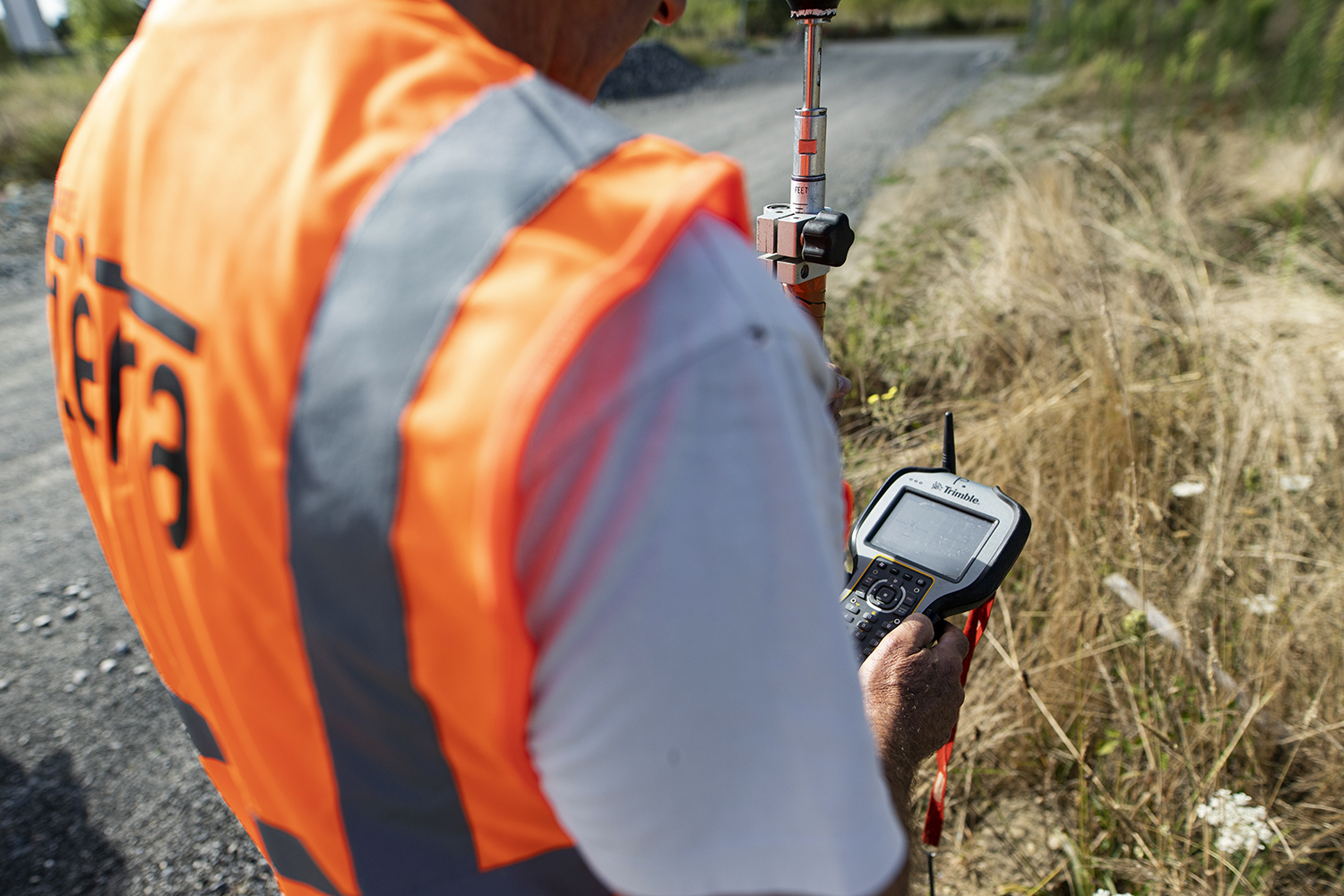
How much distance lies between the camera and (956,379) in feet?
9.44

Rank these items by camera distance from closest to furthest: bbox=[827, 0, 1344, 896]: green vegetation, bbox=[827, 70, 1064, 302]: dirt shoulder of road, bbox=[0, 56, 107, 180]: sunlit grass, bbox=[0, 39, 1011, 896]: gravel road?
bbox=[827, 0, 1344, 896]: green vegetation, bbox=[0, 39, 1011, 896]: gravel road, bbox=[827, 70, 1064, 302]: dirt shoulder of road, bbox=[0, 56, 107, 180]: sunlit grass

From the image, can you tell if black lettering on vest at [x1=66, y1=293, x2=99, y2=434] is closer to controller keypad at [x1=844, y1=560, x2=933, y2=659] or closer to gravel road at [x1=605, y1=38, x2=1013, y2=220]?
controller keypad at [x1=844, y1=560, x2=933, y2=659]

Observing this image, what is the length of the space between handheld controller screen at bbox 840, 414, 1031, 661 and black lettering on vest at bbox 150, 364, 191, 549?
0.82m

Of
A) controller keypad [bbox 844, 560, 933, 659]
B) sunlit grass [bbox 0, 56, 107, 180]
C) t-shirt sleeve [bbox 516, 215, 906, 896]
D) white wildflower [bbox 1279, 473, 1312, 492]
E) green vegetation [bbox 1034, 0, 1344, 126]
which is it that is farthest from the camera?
sunlit grass [bbox 0, 56, 107, 180]

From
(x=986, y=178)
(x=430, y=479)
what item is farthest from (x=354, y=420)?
(x=986, y=178)

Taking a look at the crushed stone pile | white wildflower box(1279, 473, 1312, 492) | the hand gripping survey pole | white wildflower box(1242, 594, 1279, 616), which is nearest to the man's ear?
the hand gripping survey pole

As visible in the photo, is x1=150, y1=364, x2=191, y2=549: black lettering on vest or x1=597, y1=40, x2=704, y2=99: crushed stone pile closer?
x1=150, y1=364, x2=191, y2=549: black lettering on vest

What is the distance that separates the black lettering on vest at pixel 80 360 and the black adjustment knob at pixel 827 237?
3.14ft

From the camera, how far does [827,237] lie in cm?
125

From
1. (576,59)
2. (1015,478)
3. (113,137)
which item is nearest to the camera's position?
(113,137)

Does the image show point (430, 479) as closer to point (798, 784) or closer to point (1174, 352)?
point (798, 784)

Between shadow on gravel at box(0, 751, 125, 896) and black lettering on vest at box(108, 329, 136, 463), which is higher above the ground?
black lettering on vest at box(108, 329, 136, 463)

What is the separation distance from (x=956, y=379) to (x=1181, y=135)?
3.93 meters

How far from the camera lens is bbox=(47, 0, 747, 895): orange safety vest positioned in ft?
1.28
